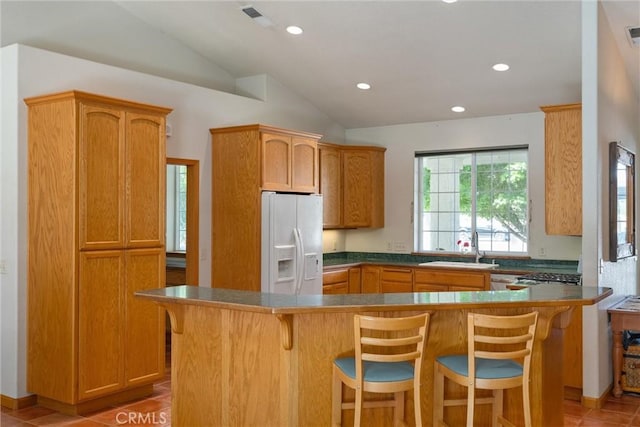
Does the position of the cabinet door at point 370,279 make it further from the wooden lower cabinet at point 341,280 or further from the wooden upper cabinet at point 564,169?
the wooden upper cabinet at point 564,169

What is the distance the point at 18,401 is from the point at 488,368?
351 centimetres

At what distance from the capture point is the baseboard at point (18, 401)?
14.7 feet

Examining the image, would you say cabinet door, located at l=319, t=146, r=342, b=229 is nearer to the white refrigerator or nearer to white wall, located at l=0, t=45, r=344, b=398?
the white refrigerator

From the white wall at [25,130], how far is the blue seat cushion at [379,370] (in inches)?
110

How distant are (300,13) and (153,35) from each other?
5.43ft

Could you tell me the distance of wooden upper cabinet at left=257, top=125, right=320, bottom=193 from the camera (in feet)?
19.4

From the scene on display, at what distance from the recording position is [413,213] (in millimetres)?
7621

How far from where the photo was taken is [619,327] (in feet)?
15.8

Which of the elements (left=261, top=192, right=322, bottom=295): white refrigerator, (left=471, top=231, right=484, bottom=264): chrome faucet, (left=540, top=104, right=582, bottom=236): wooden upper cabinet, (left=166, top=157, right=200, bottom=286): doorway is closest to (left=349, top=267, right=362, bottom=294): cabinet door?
(left=261, top=192, right=322, bottom=295): white refrigerator

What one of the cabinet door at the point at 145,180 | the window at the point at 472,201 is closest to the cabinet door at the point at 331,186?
the window at the point at 472,201

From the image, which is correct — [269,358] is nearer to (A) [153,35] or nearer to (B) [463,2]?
(B) [463,2]

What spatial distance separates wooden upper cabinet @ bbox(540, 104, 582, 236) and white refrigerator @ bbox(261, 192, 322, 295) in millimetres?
2372

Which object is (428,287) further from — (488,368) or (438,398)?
(488,368)

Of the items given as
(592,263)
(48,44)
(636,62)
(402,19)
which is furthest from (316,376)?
(636,62)
